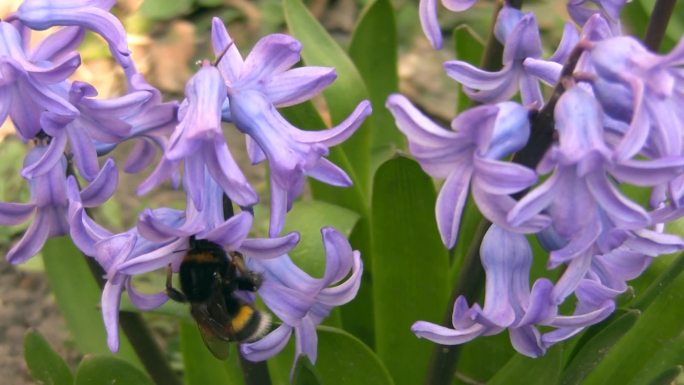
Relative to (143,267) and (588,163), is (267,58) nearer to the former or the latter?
(143,267)

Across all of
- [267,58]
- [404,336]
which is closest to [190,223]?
[267,58]

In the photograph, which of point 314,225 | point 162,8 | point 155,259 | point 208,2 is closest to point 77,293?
point 314,225

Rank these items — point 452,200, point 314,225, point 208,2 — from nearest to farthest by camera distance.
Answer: point 452,200 < point 314,225 < point 208,2

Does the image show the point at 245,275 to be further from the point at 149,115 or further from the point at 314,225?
the point at 314,225

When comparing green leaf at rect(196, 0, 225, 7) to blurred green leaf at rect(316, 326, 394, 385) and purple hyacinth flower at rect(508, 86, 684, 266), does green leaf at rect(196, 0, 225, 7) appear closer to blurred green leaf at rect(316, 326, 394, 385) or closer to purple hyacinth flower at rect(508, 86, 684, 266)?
blurred green leaf at rect(316, 326, 394, 385)

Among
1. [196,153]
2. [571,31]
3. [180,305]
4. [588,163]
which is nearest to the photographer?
[588,163]
